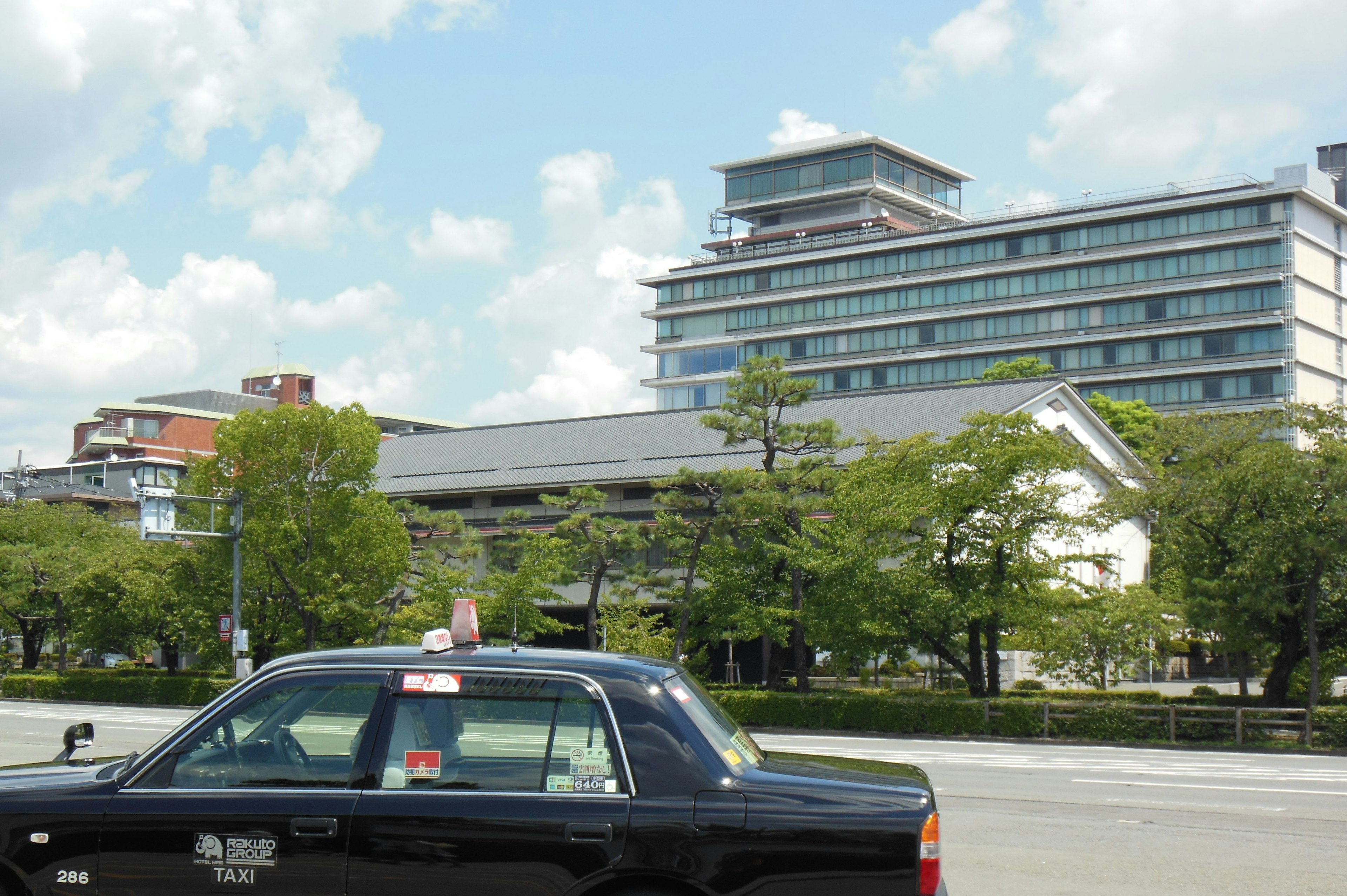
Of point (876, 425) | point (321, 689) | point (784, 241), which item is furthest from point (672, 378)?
point (321, 689)

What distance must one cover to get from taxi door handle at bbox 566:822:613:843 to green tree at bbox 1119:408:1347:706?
25022mm

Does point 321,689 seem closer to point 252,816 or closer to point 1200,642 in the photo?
point 252,816

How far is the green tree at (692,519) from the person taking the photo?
3347 cm

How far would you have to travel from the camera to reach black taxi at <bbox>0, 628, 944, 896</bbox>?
5305 millimetres

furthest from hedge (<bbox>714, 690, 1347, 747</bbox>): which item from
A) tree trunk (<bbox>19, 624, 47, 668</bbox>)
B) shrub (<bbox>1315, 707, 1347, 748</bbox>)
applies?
tree trunk (<bbox>19, 624, 47, 668</bbox>)

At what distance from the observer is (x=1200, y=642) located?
43.3 meters

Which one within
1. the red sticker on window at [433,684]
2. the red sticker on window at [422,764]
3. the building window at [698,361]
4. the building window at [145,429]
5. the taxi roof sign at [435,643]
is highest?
the building window at [698,361]

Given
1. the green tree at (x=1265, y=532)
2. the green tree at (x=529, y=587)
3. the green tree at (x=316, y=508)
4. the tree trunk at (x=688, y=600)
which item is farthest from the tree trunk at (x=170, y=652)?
the green tree at (x=1265, y=532)

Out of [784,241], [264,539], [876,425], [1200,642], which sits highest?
[784,241]

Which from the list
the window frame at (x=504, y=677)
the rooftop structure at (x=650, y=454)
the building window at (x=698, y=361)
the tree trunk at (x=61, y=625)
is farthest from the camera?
the building window at (x=698, y=361)

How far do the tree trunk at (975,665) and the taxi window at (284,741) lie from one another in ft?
84.8

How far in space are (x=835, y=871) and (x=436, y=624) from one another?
3271 cm

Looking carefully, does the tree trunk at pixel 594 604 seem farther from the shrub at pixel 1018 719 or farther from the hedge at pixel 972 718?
the shrub at pixel 1018 719

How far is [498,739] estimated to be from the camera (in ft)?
18.5
